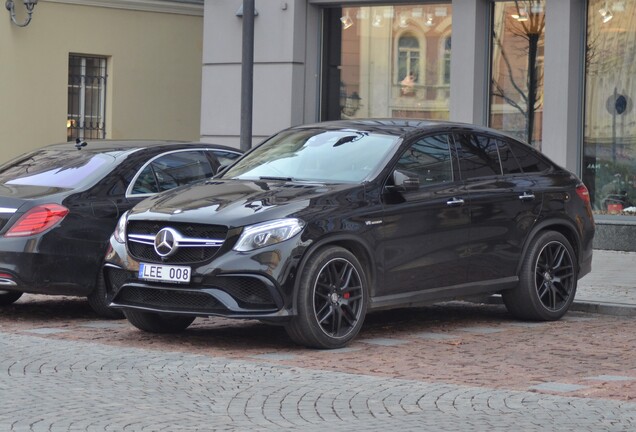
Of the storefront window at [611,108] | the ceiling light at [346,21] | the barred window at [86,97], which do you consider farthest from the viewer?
the barred window at [86,97]

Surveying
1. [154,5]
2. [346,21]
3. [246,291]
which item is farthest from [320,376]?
[154,5]

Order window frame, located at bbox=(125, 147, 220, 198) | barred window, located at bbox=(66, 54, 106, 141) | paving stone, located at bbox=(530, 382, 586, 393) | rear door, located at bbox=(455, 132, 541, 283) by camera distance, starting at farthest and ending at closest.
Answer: barred window, located at bbox=(66, 54, 106, 141), window frame, located at bbox=(125, 147, 220, 198), rear door, located at bbox=(455, 132, 541, 283), paving stone, located at bbox=(530, 382, 586, 393)

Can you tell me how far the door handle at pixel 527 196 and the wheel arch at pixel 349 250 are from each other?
199cm

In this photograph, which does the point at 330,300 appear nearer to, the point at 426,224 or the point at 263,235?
the point at 263,235

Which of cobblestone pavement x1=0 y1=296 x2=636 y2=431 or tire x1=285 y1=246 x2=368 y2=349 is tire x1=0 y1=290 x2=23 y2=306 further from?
tire x1=285 y1=246 x2=368 y2=349

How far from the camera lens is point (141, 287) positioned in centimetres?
978

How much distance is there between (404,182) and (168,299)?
2.04 meters

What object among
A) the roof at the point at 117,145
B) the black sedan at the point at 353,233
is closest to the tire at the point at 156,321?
the black sedan at the point at 353,233

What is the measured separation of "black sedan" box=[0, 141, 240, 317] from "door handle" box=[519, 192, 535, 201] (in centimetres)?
285

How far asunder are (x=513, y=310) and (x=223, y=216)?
3.31m

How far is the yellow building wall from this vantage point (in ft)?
74.2

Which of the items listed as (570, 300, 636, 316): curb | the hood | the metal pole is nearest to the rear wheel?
the hood

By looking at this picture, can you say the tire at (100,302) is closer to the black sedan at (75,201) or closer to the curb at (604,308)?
the black sedan at (75,201)

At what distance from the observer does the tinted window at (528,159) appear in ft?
39.0
